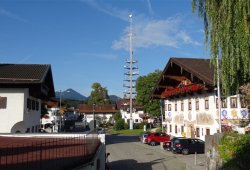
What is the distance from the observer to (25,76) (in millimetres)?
26734

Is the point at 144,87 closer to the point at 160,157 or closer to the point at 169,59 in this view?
the point at 169,59

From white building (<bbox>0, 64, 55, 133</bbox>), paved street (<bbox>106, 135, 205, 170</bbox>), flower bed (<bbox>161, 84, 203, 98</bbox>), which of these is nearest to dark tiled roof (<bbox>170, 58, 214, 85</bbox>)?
flower bed (<bbox>161, 84, 203, 98</bbox>)

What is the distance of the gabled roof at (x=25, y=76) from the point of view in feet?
84.1

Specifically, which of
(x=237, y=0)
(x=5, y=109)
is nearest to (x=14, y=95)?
(x=5, y=109)

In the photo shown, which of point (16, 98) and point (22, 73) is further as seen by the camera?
point (22, 73)

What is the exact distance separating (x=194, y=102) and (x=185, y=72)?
350 cm

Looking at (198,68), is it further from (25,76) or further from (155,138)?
(25,76)

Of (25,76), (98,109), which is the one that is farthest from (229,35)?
(98,109)

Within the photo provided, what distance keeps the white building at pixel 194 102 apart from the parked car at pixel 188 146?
8.24 feet

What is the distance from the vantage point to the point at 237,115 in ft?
103

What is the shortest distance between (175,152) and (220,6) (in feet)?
68.2

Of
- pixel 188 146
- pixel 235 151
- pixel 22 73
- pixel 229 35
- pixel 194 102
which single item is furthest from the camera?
pixel 194 102

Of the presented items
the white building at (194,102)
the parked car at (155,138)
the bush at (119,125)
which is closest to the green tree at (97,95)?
the bush at (119,125)

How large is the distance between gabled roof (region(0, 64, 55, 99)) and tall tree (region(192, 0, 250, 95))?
1447 centimetres
